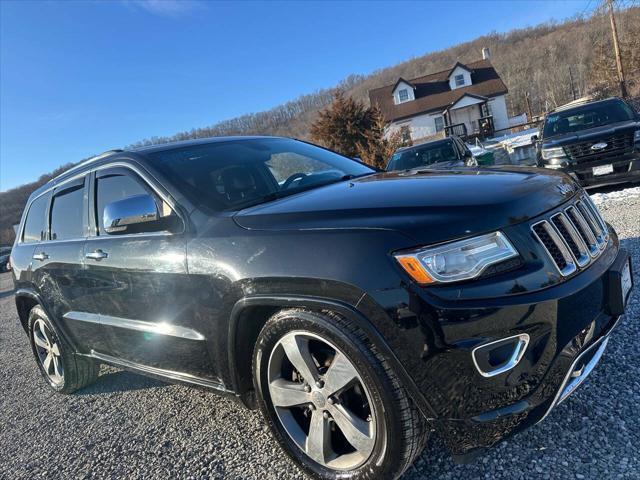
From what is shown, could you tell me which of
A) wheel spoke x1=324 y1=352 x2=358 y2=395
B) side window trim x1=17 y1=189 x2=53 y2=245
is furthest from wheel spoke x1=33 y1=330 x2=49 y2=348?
wheel spoke x1=324 y1=352 x2=358 y2=395

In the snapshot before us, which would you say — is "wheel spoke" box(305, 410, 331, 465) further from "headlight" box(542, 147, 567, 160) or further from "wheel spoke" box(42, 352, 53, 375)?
"headlight" box(542, 147, 567, 160)

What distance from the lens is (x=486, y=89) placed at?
40781 millimetres

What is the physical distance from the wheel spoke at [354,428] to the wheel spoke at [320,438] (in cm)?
9

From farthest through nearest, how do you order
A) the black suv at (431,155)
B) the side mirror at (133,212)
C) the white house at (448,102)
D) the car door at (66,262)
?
1. the white house at (448,102)
2. the black suv at (431,155)
3. the car door at (66,262)
4. the side mirror at (133,212)

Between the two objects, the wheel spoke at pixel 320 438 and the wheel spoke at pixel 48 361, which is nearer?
the wheel spoke at pixel 320 438

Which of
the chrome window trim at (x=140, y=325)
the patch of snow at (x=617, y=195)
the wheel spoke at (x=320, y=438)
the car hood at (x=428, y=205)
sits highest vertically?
the car hood at (x=428, y=205)

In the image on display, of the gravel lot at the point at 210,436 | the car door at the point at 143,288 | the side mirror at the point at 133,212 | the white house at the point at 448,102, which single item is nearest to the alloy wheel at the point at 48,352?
the gravel lot at the point at 210,436

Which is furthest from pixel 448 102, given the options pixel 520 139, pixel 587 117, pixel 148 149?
pixel 148 149

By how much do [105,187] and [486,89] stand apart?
43122 mm

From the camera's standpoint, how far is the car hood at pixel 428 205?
1782mm

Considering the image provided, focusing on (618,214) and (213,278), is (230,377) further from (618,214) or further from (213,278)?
(618,214)

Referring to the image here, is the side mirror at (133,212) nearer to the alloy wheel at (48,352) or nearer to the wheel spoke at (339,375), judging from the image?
the wheel spoke at (339,375)

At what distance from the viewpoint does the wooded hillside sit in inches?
1302

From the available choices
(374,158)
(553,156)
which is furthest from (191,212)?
(374,158)
